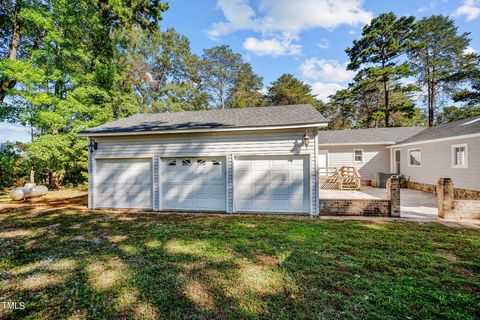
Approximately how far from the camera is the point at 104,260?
386 cm

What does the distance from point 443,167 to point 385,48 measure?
16.0 m

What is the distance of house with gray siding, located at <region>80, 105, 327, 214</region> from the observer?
22.9 ft

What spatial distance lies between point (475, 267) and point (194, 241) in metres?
5.00

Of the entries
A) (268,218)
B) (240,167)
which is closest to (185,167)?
(240,167)

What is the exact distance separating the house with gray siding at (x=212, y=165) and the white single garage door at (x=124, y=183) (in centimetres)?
3

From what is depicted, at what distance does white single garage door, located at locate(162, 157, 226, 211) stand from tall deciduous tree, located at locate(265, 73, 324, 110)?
21.6 meters

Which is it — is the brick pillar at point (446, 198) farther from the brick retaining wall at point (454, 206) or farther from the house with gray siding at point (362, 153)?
the house with gray siding at point (362, 153)

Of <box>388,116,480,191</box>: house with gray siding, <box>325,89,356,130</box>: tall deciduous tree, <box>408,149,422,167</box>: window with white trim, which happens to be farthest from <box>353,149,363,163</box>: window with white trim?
<box>325,89,356,130</box>: tall deciduous tree

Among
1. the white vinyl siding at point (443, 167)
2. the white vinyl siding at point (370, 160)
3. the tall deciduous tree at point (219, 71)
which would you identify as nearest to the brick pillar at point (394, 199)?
the white vinyl siding at point (443, 167)

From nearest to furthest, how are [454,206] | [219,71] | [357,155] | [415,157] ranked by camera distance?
1. [454,206]
2. [415,157]
3. [357,155]
4. [219,71]

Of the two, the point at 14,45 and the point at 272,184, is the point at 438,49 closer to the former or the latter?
the point at 272,184

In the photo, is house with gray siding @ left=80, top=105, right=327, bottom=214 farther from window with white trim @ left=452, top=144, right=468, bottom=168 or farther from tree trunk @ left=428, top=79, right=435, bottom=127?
tree trunk @ left=428, top=79, right=435, bottom=127

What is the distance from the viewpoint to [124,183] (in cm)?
807

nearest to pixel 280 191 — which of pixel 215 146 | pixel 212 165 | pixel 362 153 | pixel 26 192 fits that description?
pixel 212 165
